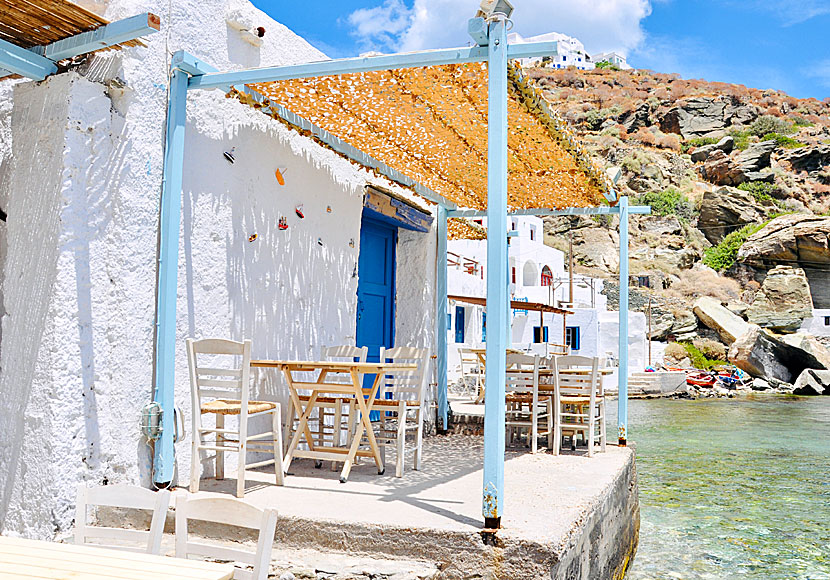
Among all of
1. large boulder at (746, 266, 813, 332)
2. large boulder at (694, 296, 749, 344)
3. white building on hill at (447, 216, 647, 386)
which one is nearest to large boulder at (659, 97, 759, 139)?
large boulder at (746, 266, 813, 332)

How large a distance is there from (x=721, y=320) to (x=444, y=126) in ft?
113

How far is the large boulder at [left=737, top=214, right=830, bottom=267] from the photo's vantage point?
41062mm

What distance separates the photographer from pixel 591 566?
13.5ft

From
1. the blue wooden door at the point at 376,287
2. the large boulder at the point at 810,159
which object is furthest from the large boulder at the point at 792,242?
the blue wooden door at the point at 376,287

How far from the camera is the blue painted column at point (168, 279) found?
425cm

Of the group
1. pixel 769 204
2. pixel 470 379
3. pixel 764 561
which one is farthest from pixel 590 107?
pixel 764 561

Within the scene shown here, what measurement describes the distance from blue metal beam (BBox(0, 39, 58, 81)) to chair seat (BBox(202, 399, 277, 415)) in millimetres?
2070

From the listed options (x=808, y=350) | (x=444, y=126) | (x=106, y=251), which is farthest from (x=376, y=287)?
(x=808, y=350)

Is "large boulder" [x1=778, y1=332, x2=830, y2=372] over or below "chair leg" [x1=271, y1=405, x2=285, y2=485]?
over

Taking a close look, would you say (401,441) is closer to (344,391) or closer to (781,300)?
(344,391)

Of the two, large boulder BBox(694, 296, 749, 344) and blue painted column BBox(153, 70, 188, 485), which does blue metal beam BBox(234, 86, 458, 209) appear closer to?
blue painted column BBox(153, 70, 188, 485)

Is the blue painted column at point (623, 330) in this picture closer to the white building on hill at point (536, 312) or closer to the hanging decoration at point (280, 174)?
the hanging decoration at point (280, 174)

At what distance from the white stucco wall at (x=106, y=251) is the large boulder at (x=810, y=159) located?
6289cm

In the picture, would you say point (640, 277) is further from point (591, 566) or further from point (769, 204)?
point (591, 566)
